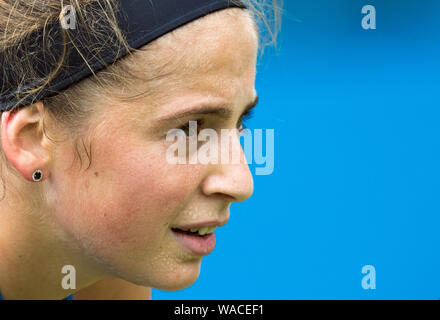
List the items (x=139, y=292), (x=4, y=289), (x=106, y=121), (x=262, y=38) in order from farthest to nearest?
(x=139, y=292) < (x=262, y=38) < (x=4, y=289) < (x=106, y=121)

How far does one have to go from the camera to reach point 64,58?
33.3 inches

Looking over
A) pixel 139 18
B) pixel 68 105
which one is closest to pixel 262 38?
pixel 139 18

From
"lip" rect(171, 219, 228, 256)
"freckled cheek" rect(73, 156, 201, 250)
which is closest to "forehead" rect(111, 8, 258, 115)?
"freckled cheek" rect(73, 156, 201, 250)

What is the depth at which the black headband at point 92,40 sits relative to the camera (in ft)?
2.74

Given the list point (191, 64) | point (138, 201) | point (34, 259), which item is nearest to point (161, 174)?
point (138, 201)

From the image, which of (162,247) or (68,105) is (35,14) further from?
(162,247)

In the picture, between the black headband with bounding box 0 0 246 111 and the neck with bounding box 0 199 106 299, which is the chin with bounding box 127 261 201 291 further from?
the black headband with bounding box 0 0 246 111

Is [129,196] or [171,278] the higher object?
[129,196]

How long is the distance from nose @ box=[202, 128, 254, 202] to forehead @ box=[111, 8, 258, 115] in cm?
10

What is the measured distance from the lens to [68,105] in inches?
33.4

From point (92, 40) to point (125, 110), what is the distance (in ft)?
0.42

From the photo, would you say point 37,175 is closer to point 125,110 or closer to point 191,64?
point 125,110

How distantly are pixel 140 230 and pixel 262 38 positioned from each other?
0.51 meters

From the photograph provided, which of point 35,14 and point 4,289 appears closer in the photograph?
point 35,14
